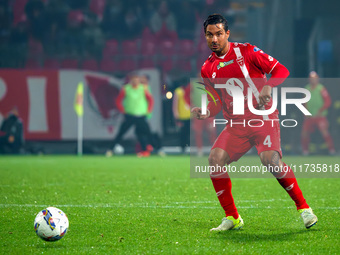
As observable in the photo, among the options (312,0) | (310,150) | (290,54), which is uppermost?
(312,0)

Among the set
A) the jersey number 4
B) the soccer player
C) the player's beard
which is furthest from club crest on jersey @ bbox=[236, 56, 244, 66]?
the jersey number 4

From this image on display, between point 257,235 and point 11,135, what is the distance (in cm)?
1358

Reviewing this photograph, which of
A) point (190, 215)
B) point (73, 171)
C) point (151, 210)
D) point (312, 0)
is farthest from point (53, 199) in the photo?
point (312, 0)

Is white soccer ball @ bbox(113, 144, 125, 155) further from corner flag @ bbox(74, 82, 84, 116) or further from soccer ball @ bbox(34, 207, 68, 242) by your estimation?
soccer ball @ bbox(34, 207, 68, 242)

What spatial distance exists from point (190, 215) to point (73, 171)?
553 cm

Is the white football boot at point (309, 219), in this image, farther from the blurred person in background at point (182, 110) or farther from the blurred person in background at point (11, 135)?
the blurred person in background at point (11, 135)

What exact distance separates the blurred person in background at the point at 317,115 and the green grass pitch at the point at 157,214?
6.64 metres

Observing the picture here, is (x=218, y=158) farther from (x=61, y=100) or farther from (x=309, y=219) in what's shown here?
(x=61, y=100)

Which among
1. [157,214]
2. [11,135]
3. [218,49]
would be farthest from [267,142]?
[11,135]

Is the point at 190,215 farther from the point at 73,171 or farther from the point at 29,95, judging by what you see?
the point at 29,95

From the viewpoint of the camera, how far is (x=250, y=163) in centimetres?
1336

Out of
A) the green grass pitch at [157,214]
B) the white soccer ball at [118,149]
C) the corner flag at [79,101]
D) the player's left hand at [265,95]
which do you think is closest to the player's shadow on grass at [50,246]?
the green grass pitch at [157,214]

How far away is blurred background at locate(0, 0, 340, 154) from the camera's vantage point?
1712 cm

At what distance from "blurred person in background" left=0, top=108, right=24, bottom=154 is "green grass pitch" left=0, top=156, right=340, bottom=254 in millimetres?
7092
